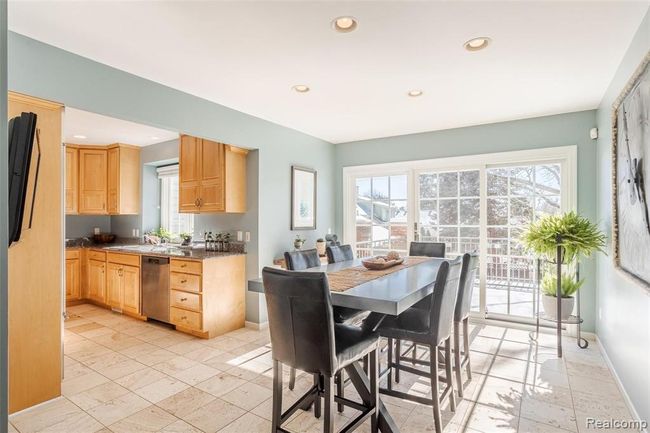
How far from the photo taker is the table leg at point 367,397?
2047mm

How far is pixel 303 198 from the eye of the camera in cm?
488

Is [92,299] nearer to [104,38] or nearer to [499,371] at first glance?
[104,38]

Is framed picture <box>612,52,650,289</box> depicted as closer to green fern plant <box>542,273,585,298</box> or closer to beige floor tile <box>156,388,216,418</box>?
green fern plant <box>542,273,585,298</box>

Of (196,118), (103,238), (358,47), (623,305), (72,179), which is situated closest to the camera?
(358,47)

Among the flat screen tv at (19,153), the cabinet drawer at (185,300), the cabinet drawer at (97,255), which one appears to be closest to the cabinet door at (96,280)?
the cabinet drawer at (97,255)

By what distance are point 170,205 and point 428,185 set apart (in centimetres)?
417

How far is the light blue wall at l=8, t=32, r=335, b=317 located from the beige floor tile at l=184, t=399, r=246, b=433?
1722 mm

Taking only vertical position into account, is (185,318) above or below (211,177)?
below

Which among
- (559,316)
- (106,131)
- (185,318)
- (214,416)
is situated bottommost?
(214,416)

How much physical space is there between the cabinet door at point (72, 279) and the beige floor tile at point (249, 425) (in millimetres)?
4354

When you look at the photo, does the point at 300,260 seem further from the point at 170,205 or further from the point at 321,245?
the point at 170,205

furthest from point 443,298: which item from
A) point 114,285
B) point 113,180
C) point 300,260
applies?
point 113,180

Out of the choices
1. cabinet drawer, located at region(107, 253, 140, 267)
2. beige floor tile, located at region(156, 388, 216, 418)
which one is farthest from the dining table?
cabinet drawer, located at region(107, 253, 140, 267)

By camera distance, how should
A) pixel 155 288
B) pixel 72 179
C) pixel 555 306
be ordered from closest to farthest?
pixel 555 306 < pixel 155 288 < pixel 72 179
